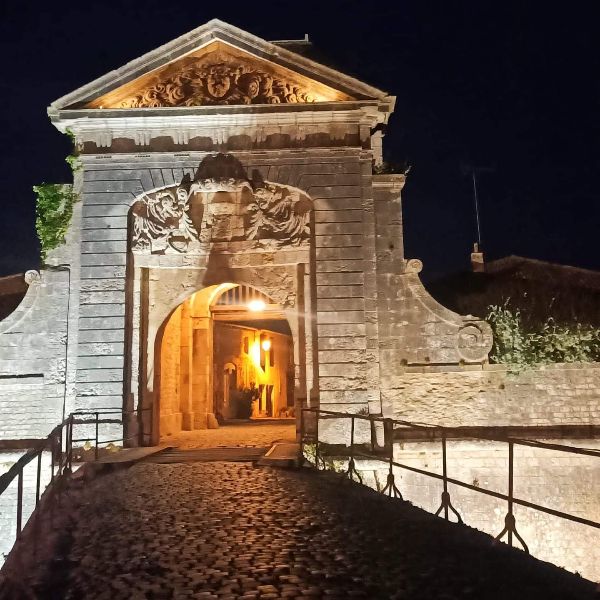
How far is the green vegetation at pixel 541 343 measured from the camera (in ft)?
41.3

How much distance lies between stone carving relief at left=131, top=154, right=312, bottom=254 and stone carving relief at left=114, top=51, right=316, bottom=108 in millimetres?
1196

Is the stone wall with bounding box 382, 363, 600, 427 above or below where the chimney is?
below

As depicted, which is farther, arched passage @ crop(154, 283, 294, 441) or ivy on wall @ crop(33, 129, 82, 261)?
arched passage @ crop(154, 283, 294, 441)

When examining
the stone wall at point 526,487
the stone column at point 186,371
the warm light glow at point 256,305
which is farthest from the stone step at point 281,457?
the warm light glow at point 256,305

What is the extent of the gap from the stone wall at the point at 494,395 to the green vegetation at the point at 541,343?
187mm

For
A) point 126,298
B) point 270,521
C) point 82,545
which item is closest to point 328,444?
point 126,298

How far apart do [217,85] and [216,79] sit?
134mm

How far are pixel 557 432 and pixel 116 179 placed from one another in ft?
30.6

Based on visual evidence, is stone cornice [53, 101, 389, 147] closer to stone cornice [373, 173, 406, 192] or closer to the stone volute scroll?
stone cornice [373, 173, 406, 192]

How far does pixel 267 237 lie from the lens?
1296 cm

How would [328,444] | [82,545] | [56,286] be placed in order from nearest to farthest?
[82,545]
[328,444]
[56,286]

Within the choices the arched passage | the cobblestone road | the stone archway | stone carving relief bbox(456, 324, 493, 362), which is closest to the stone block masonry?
the stone archway

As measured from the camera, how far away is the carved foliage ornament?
13000mm

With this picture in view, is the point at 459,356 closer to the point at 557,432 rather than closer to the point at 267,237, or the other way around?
the point at 557,432
